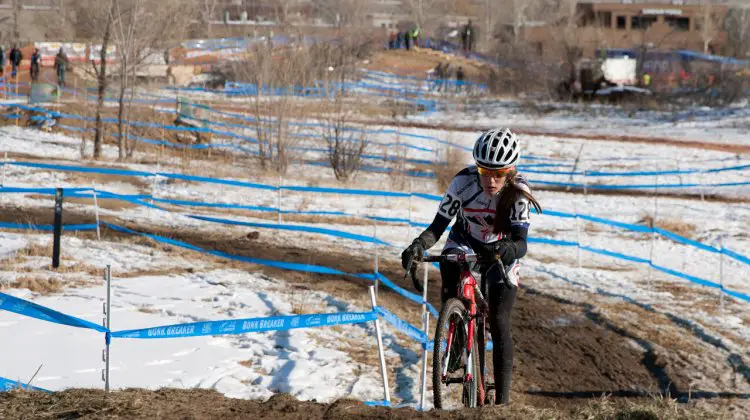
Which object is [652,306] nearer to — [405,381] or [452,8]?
[405,381]

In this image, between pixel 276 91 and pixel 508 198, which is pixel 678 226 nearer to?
pixel 276 91

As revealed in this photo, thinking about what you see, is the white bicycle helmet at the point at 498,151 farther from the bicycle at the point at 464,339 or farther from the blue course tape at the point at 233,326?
the blue course tape at the point at 233,326

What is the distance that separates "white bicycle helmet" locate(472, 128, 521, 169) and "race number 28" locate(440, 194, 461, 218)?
14.2 inches

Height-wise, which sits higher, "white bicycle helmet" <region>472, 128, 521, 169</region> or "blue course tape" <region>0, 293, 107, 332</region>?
"white bicycle helmet" <region>472, 128, 521, 169</region>

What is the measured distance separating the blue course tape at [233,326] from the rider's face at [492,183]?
5.31 ft

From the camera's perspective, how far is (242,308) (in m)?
11.0

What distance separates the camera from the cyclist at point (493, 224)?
613cm

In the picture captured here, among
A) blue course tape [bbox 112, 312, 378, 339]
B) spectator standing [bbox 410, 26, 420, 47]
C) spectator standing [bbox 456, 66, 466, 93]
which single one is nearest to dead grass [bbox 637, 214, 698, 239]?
blue course tape [bbox 112, 312, 378, 339]

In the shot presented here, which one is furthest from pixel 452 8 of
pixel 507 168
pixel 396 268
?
pixel 507 168

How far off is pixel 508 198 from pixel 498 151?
0.31 metres

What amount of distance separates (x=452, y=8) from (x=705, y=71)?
59.1m

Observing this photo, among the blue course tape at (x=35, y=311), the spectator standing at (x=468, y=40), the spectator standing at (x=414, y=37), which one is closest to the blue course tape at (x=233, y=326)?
the blue course tape at (x=35, y=311)

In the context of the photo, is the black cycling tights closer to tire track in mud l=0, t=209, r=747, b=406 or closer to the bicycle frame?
the bicycle frame

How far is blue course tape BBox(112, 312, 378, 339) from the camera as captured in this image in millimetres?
6801
